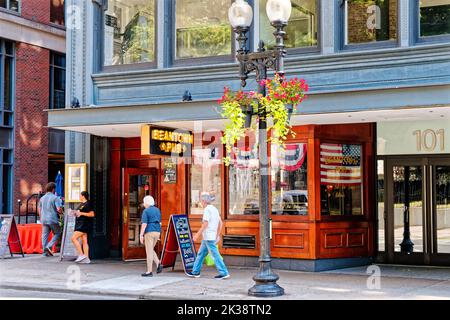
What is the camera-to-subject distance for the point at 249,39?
51.9 ft

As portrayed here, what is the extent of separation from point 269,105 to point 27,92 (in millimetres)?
18715

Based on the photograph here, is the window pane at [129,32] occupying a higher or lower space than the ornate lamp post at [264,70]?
higher

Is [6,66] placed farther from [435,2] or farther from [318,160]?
[435,2]

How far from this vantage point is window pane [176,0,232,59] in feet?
53.1

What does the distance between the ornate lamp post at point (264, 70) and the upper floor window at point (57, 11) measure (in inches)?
757

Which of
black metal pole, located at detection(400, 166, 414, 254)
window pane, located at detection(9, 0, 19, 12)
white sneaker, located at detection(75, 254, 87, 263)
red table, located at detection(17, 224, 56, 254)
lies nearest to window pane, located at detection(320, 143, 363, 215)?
black metal pole, located at detection(400, 166, 414, 254)

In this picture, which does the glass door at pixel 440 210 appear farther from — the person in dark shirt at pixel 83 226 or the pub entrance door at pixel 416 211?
the person in dark shirt at pixel 83 226

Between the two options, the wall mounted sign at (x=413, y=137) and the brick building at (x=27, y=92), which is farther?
the brick building at (x=27, y=92)

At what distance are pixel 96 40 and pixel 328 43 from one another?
19.4ft

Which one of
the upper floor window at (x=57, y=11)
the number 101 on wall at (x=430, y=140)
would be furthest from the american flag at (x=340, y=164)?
the upper floor window at (x=57, y=11)

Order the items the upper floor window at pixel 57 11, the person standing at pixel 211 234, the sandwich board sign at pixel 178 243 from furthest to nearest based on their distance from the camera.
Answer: the upper floor window at pixel 57 11 < the sandwich board sign at pixel 178 243 < the person standing at pixel 211 234

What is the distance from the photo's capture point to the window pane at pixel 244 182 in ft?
52.9

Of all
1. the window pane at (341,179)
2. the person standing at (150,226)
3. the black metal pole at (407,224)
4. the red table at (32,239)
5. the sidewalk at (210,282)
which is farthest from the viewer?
the red table at (32,239)

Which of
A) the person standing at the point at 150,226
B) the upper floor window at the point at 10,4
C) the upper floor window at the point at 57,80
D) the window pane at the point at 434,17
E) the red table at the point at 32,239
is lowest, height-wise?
the red table at the point at 32,239
